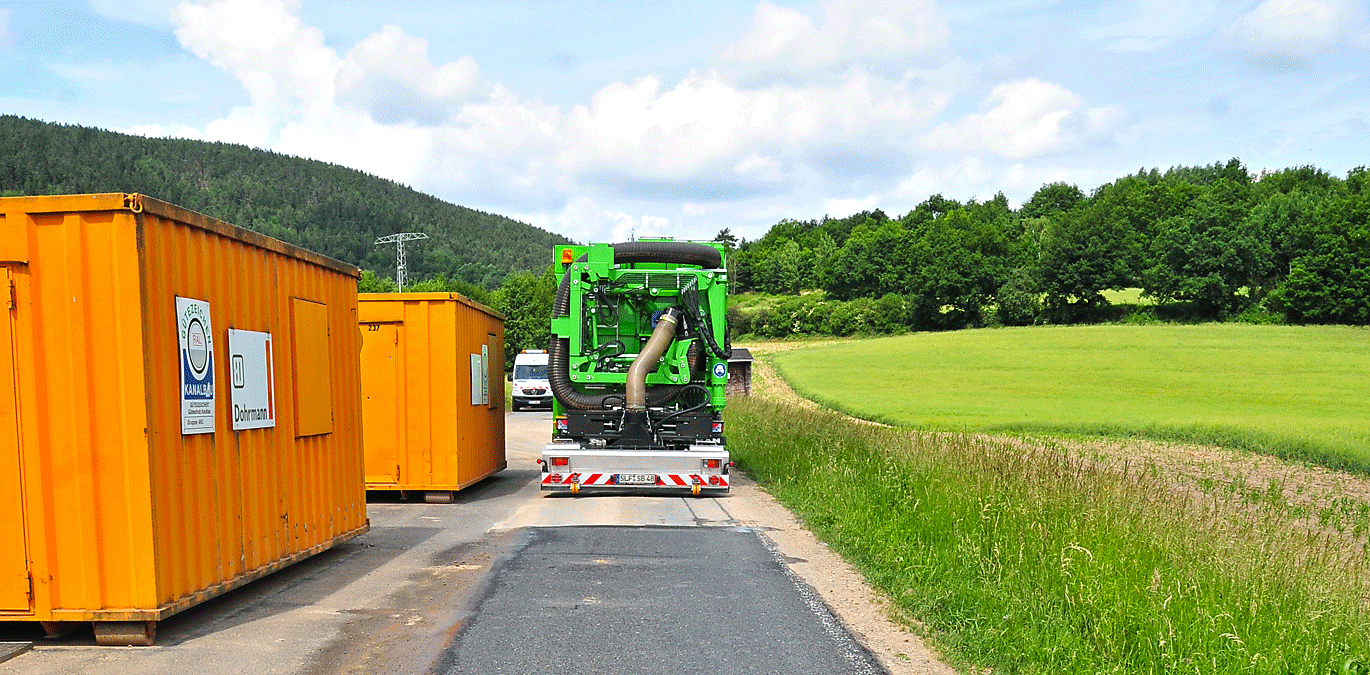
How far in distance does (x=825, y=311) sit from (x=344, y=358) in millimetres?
93508

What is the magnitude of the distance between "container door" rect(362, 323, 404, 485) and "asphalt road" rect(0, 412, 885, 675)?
2.88m

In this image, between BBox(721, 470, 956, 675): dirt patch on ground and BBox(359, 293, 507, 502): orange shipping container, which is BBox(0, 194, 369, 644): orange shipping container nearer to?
BBox(721, 470, 956, 675): dirt patch on ground

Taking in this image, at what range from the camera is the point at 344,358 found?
9750mm

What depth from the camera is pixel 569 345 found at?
14703mm

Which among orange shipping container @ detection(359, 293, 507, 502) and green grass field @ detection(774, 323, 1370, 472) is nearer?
orange shipping container @ detection(359, 293, 507, 502)

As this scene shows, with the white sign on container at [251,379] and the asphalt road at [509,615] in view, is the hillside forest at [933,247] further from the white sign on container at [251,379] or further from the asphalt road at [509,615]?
the white sign on container at [251,379]

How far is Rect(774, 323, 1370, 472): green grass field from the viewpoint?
104 ft

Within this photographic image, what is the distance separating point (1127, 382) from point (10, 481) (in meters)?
53.0

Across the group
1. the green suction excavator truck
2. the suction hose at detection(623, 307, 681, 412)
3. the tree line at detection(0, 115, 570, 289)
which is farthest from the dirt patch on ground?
the tree line at detection(0, 115, 570, 289)

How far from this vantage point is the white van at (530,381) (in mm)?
43000

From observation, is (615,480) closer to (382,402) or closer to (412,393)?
(412,393)

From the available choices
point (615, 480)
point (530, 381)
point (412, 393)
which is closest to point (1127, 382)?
point (530, 381)

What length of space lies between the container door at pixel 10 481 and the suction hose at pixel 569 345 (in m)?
8.69

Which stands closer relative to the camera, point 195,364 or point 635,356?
point 195,364
